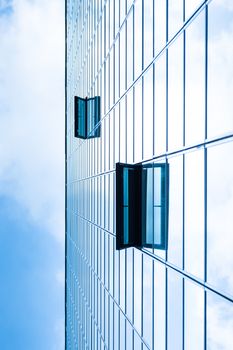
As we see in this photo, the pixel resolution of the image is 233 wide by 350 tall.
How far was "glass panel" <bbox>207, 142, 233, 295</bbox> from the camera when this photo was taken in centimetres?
891

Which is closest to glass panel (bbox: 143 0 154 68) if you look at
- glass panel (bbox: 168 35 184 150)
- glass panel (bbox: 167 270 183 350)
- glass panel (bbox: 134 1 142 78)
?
glass panel (bbox: 134 1 142 78)

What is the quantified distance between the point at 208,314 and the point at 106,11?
70.5ft

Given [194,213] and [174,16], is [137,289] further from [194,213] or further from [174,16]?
[174,16]

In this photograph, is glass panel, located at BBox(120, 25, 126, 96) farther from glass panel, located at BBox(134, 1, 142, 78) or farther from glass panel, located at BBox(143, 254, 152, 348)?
glass panel, located at BBox(143, 254, 152, 348)

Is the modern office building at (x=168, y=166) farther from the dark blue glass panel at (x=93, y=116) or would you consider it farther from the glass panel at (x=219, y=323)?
the dark blue glass panel at (x=93, y=116)

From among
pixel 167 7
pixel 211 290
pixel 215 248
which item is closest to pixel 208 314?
pixel 211 290

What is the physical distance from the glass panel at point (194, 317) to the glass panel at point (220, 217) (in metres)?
0.97

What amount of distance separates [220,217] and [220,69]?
339 centimetres

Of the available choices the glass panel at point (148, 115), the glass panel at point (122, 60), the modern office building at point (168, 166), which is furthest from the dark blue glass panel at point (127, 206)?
the glass panel at point (122, 60)

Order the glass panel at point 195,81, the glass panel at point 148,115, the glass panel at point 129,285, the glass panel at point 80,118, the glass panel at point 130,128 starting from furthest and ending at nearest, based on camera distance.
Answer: the glass panel at point 80,118 → the glass panel at point 130,128 → the glass panel at point 129,285 → the glass panel at point 148,115 → the glass panel at point 195,81

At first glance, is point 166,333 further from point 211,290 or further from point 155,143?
point 155,143

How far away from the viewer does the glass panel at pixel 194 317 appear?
10.4 m

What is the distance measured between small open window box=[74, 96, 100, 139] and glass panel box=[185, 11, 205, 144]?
58.1ft

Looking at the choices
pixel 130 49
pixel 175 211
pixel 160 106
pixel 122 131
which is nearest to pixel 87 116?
pixel 122 131
